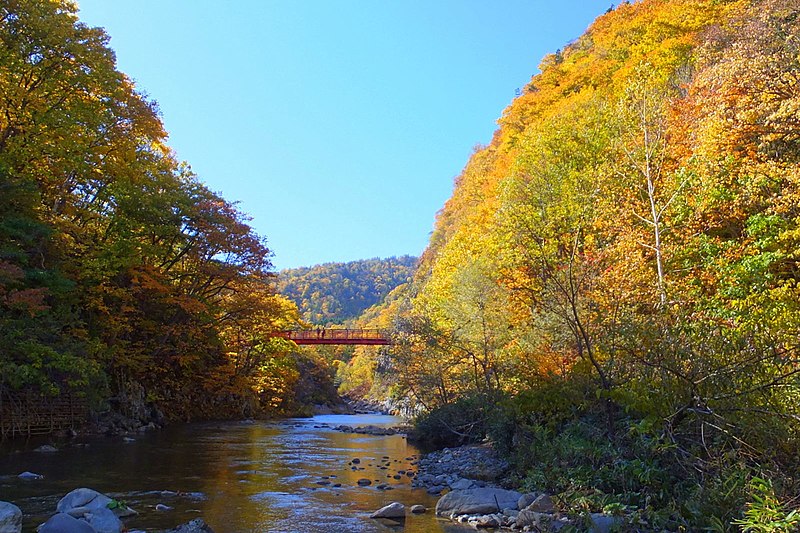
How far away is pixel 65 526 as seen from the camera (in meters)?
6.99

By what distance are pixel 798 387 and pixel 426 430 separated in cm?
1571

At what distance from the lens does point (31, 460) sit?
1426 cm

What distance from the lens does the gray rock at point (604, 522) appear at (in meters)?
7.40

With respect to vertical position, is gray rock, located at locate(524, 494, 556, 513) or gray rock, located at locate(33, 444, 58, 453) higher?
gray rock, located at locate(33, 444, 58, 453)

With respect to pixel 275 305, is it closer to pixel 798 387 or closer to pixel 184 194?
pixel 184 194

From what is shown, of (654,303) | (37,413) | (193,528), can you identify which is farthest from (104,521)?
(37,413)

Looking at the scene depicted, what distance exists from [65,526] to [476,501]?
20.4ft

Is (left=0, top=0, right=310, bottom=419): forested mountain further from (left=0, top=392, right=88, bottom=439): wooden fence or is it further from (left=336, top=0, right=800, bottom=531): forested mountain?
(left=336, top=0, right=800, bottom=531): forested mountain

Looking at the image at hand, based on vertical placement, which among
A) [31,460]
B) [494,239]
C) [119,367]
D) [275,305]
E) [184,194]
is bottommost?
[31,460]

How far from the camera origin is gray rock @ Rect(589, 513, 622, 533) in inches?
291

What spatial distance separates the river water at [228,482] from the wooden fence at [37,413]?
1137 mm

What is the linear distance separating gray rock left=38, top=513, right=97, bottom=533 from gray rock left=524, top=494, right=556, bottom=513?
6283mm

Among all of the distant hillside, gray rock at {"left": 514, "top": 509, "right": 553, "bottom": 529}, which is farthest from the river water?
the distant hillside

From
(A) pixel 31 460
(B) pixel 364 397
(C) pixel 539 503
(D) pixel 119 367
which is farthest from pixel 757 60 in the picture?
(B) pixel 364 397
